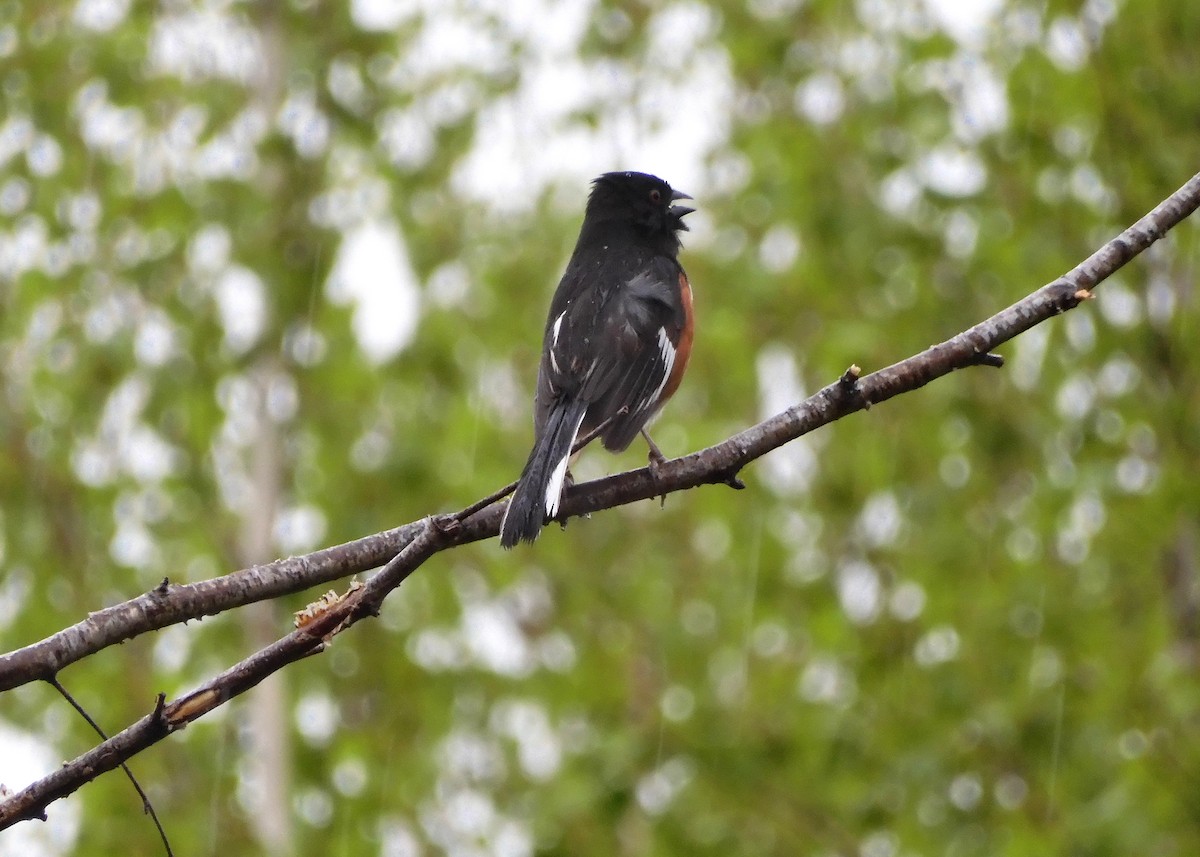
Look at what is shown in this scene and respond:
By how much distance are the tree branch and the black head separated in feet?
8.14

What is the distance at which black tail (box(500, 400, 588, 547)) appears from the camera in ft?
9.91

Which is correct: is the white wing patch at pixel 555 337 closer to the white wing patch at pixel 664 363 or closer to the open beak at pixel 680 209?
the white wing patch at pixel 664 363

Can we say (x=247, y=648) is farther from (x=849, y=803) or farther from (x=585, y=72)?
(x=585, y=72)

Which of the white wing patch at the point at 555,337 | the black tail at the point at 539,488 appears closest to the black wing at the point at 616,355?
the white wing patch at the point at 555,337

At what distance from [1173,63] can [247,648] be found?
529cm

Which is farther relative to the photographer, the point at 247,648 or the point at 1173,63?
the point at 247,648

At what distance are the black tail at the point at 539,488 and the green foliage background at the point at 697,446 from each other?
2667mm

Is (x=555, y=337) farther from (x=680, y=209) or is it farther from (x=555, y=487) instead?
(x=555, y=487)

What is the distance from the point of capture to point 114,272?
7195 millimetres

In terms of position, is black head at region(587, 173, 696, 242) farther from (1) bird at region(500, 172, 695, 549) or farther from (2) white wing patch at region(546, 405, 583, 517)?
(2) white wing patch at region(546, 405, 583, 517)

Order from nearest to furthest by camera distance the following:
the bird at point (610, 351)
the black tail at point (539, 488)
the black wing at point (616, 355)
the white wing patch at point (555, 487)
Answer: the black tail at point (539, 488) → the white wing patch at point (555, 487) → the bird at point (610, 351) → the black wing at point (616, 355)

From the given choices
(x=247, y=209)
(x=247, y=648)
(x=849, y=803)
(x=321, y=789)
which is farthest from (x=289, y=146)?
(x=849, y=803)

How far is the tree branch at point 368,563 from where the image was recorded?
2197mm

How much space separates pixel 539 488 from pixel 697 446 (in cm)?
370
